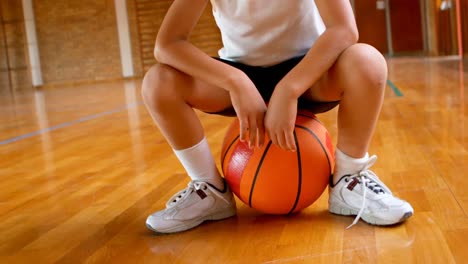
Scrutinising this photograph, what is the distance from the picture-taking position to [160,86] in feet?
5.21

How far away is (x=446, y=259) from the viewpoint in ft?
4.17

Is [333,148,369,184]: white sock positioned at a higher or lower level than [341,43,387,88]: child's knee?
lower

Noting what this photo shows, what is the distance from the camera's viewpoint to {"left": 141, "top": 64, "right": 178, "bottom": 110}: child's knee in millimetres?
1589

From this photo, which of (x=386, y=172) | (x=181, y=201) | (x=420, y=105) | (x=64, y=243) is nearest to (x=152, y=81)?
(x=181, y=201)

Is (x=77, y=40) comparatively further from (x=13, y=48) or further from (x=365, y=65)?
(x=365, y=65)

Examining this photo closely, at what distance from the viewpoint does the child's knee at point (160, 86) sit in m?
1.59

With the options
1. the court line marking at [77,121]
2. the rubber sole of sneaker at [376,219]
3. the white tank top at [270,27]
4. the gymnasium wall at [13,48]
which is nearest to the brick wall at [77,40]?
the gymnasium wall at [13,48]

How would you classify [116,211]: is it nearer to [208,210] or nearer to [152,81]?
[208,210]

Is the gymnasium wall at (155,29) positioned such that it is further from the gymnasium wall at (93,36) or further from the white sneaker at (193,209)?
the white sneaker at (193,209)

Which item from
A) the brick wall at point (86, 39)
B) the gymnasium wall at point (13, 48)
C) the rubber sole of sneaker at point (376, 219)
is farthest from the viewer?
the brick wall at point (86, 39)

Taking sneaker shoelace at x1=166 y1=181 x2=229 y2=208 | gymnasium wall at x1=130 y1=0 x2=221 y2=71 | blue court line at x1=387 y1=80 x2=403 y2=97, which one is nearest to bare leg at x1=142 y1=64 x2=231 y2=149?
sneaker shoelace at x1=166 y1=181 x2=229 y2=208

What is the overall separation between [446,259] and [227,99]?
657mm

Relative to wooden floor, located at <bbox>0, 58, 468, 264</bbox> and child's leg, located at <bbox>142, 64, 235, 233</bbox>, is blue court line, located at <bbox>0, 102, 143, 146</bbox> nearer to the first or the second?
wooden floor, located at <bbox>0, 58, 468, 264</bbox>

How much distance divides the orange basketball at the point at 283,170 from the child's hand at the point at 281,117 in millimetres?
127
